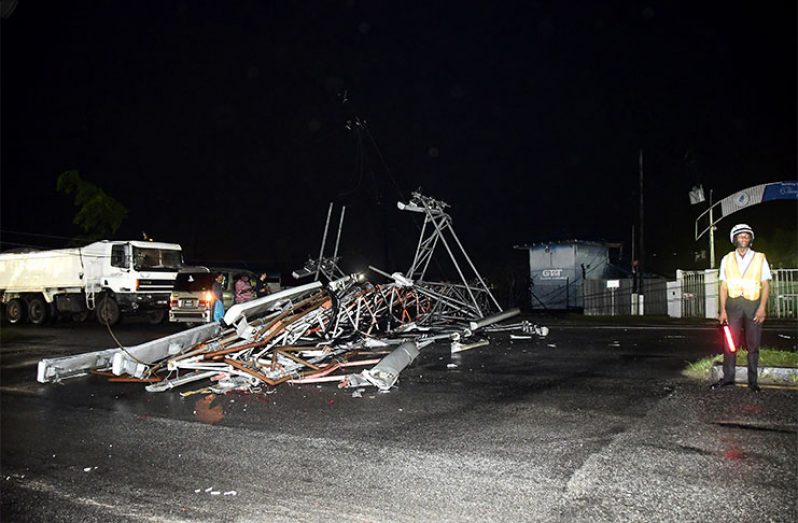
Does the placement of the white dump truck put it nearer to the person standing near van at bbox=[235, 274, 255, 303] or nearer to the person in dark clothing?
the person in dark clothing

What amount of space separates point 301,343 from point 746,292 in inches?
280

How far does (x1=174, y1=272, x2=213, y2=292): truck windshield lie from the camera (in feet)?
62.2

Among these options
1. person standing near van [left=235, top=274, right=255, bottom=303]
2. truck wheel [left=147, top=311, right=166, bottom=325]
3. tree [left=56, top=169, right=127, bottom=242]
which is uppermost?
tree [left=56, top=169, right=127, bottom=242]

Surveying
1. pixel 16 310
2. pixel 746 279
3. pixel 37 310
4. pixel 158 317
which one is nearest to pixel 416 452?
pixel 746 279

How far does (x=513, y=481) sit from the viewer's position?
4199 millimetres

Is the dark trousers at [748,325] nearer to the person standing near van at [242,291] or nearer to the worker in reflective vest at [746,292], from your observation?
the worker in reflective vest at [746,292]

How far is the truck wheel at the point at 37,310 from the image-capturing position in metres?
23.7

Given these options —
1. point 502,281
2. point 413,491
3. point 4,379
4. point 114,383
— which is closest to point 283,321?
point 114,383

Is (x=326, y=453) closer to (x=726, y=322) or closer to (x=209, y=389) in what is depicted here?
(x=209, y=389)

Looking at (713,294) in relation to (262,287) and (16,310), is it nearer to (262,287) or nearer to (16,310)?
(262,287)

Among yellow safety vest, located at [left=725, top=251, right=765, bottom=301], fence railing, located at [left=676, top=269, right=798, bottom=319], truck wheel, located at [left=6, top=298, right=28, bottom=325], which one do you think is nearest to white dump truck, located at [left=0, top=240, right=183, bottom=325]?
truck wheel, located at [left=6, top=298, right=28, bottom=325]

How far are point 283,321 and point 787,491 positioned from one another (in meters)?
7.65

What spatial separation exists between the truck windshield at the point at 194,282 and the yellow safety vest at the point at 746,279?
1578cm

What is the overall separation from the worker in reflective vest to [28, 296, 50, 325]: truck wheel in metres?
24.9
